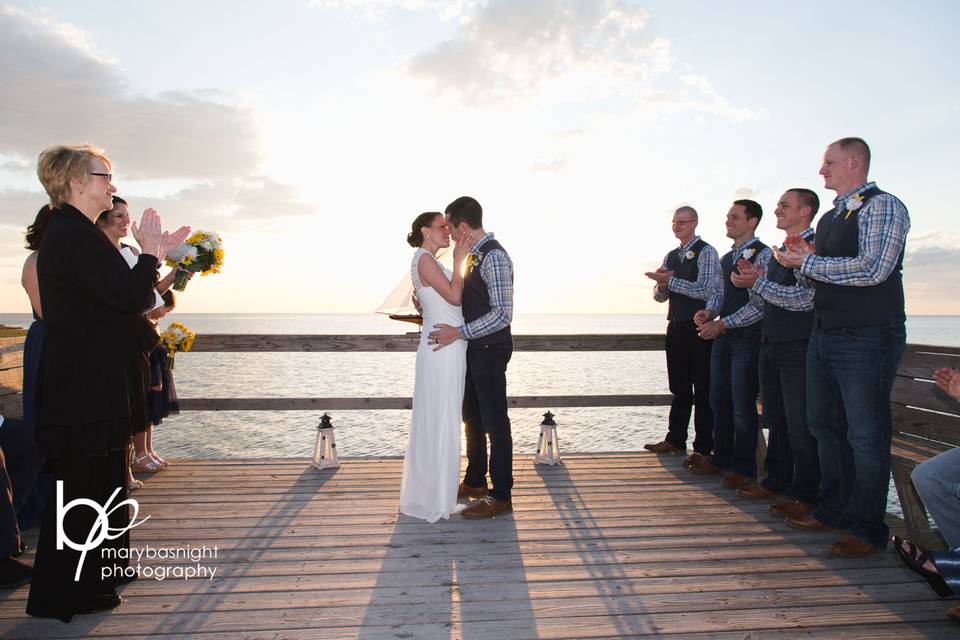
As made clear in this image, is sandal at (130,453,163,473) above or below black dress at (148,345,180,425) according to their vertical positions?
below

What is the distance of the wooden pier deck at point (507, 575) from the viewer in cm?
300

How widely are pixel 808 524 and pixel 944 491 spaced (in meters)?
1.20

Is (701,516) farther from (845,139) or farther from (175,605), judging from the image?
(175,605)

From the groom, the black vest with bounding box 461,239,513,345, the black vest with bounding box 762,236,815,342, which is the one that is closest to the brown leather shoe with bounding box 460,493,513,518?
the groom

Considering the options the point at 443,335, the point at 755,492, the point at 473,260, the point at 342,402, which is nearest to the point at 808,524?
the point at 755,492

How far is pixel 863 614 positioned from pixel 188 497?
4.77 meters

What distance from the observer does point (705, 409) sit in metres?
6.08

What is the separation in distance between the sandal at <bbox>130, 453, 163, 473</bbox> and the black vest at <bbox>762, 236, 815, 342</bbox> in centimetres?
556

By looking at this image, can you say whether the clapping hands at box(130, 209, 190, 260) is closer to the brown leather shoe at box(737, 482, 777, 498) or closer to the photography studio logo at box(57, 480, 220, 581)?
the photography studio logo at box(57, 480, 220, 581)

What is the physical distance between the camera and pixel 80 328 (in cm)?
295

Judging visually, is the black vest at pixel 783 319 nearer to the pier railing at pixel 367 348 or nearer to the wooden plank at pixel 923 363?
the wooden plank at pixel 923 363

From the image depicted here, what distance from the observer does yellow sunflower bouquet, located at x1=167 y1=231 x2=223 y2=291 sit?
4930 mm

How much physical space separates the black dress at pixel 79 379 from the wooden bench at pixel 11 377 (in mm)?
2208

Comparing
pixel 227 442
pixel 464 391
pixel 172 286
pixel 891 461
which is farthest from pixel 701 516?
pixel 227 442
